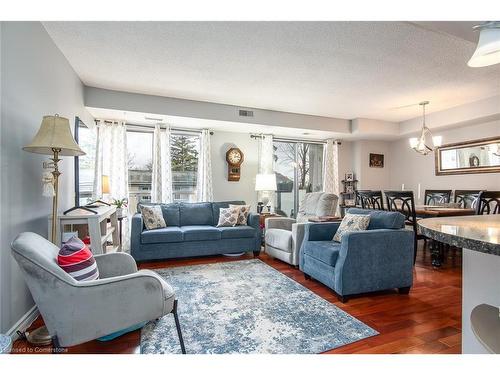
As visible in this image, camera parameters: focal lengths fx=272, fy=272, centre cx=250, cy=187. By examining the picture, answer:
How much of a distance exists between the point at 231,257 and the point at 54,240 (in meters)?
2.48

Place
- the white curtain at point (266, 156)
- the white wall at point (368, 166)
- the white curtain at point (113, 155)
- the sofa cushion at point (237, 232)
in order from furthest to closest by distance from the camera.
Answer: the white wall at point (368, 166) → the white curtain at point (266, 156) → the white curtain at point (113, 155) → the sofa cushion at point (237, 232)

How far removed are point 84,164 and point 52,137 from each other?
2043 mm

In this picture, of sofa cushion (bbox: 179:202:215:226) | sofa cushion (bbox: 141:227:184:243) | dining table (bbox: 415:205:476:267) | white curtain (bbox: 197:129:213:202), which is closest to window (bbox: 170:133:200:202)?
white curtain (bbox: 197:129:213:202)

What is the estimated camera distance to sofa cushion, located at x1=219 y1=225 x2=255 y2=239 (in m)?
4.08

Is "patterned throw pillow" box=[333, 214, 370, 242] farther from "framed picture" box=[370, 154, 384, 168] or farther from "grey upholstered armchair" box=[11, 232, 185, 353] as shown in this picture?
"framed picture" box=[370, 154, 384, 168]

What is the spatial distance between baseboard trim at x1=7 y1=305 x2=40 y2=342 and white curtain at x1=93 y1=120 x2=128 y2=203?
2464 millimetres

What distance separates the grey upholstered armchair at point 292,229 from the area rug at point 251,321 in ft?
1.69

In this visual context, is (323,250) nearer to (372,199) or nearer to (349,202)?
(372,199)

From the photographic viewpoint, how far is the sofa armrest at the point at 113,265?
1.96m

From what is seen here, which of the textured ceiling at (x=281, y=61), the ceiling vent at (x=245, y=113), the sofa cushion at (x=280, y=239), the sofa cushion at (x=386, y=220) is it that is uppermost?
the textured ceiling at (x=281, y=61)

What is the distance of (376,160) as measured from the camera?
253 inches

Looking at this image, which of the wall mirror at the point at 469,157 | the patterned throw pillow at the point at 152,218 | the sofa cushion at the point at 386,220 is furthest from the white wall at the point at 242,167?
the wall mirror at the point at 469,157

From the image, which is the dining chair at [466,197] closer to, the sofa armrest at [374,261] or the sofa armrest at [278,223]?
the sofa armrest at [374,261]

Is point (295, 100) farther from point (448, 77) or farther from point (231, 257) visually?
point (231, 257)
